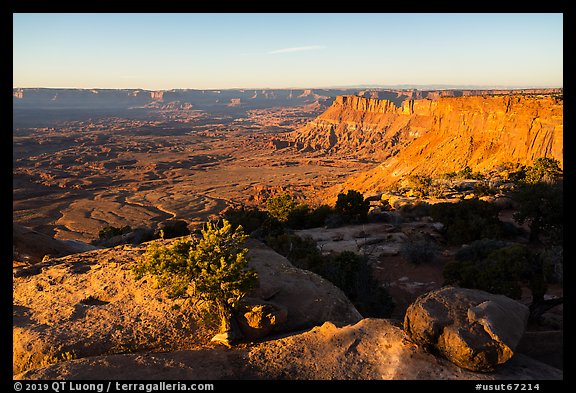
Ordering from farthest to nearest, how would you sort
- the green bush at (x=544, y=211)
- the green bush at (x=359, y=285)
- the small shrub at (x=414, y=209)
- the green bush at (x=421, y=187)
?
the green bush at (x=421, y=187) → the small shrub at (x=414, y=209) → the green bush at (x=544, y=211) → the green bush at (x=359, y=285)

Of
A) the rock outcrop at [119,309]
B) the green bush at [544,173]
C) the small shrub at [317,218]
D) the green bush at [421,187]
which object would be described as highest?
the green bush at [544,173]

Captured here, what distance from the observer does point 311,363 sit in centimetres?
884

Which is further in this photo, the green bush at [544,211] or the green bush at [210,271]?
the green bush at [544,211]

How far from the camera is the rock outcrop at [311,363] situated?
8078 mm

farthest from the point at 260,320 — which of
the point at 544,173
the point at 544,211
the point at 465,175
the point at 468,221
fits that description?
the point at 465,175

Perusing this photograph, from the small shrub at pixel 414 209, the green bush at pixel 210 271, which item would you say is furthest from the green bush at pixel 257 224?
the green bush at pixel 210 271

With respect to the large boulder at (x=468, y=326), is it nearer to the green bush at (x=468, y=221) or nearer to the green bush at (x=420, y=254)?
the green bush at (x=420, y=254)

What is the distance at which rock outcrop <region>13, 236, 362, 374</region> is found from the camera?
33.3 ft

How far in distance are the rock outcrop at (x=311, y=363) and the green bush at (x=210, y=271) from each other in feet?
4.65

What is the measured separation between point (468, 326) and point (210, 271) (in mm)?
6724

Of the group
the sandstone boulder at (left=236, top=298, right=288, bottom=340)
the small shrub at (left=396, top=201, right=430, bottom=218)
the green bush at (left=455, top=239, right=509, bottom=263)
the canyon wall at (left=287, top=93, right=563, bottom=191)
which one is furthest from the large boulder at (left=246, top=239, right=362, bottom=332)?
the canyon wall at (left=287, top=93, right=563, bottom=191)

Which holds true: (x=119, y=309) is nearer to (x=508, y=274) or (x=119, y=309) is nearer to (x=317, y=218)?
(x=508, y=274)
